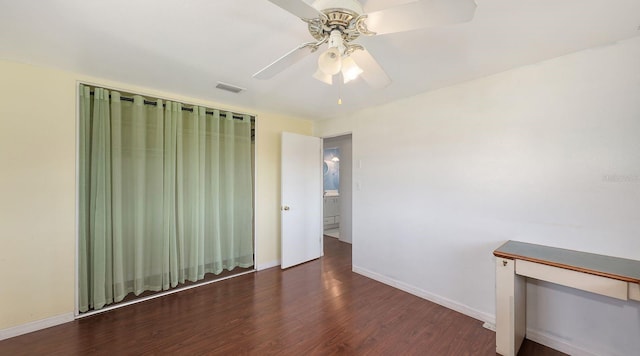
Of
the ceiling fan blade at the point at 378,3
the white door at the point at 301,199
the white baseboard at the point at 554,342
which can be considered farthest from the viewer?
the white door at the point at 301,199

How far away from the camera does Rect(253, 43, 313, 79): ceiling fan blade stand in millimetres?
1329

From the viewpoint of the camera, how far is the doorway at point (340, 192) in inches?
207

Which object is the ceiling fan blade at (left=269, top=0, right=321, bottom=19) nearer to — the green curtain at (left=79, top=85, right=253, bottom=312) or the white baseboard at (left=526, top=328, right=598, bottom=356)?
the green curtain at (left=79, top=85, right=253, bottom=312)

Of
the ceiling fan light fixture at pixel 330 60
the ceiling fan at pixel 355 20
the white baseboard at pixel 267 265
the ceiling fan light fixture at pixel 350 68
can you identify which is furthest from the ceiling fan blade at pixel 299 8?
the white baseboard at pixel 267 265

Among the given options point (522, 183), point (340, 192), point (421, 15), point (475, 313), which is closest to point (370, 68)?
point (421, 15)

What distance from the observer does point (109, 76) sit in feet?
7.83

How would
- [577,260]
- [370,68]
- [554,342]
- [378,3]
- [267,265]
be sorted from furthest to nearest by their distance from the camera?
[267,265] < [554,342] < [577,260] < [370,68] < [378,3]

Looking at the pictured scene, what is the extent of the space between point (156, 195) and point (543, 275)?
367cm

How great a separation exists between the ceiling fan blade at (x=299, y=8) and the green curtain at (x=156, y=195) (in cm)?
250

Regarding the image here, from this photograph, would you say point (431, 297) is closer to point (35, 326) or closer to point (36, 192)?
point (35, 326)

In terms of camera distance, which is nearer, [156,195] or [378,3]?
[378,3]

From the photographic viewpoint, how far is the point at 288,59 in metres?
1.40

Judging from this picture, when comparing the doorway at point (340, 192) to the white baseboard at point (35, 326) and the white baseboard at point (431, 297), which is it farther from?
the white baseboard at point (35, 326)

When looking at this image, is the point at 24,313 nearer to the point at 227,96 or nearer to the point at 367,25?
the point at 227,96
